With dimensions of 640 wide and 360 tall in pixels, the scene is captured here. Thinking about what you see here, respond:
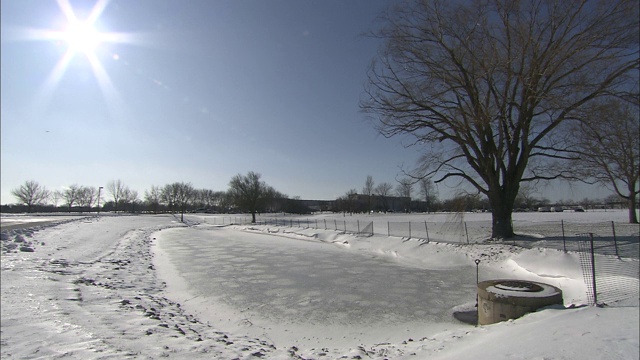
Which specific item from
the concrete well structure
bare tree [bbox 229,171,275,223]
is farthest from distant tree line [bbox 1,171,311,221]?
the concrete well structure

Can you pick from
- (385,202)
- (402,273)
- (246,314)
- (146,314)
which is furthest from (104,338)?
(385,202)

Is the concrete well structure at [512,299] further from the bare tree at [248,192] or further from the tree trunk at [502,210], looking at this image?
the bare tree at [248,192]

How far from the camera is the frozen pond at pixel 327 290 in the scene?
344 inches

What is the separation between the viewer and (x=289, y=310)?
9.34 metres

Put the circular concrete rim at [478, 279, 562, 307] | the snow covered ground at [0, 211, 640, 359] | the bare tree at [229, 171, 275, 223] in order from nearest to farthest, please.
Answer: the snow covered ground at [0, 211, 640, 359], the circular concrete rim at [478, 279, 562, 307], the bare tree at [229, 171, 275, 223]

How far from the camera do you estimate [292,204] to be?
11819 centimetres

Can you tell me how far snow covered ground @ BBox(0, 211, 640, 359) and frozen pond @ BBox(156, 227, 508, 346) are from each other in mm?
52

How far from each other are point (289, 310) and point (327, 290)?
2415mm

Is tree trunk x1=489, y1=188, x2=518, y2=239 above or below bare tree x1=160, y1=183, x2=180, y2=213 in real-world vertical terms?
below

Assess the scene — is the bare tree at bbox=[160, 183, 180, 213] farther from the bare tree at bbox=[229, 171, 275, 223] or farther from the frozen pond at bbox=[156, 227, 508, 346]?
the frozen pond at bbox=[156, 227, 508, 346]

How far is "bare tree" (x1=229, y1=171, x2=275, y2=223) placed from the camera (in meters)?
75.7

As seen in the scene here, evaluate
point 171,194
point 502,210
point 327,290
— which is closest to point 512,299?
point 327,290

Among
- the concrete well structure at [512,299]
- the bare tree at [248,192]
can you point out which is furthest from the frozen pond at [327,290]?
the bare tree at [248,192]

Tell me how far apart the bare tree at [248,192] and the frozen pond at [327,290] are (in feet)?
188
